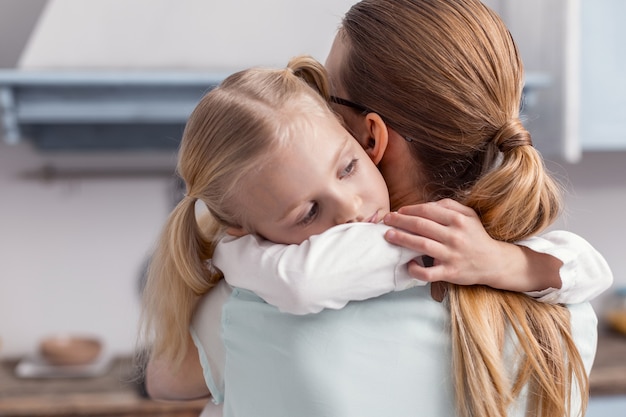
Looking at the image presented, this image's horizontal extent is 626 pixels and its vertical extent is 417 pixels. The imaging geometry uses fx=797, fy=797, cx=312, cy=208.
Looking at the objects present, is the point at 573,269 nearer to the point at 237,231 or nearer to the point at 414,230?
the point at 414,230

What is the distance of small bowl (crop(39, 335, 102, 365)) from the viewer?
2.50 meters

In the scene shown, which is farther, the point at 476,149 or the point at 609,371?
the point at 609,371

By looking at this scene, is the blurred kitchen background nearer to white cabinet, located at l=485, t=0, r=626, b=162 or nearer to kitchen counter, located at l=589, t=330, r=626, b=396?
white cabinet, located at l=485, t=0, r=626, b=162

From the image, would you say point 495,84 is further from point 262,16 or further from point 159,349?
point 262,16

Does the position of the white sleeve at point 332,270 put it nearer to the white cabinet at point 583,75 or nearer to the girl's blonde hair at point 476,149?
the girl's blonde hair at point 476,149

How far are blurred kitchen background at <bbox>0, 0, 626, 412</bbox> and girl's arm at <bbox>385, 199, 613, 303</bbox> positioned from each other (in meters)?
1.23

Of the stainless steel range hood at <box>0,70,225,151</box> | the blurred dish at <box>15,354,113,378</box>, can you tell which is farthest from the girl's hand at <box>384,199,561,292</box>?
the blurred dish at <box>15,354,113,378</box>

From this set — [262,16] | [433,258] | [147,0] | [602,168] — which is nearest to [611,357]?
[602,168]

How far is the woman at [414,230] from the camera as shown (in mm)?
811

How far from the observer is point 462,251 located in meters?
0.82

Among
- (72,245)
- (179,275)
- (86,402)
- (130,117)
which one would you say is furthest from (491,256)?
(72,245)

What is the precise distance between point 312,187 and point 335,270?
0.45 ft

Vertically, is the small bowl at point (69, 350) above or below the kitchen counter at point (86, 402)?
below

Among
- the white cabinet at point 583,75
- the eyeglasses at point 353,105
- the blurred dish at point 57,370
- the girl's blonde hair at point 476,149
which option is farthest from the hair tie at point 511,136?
the blurred dish at point 57,370
